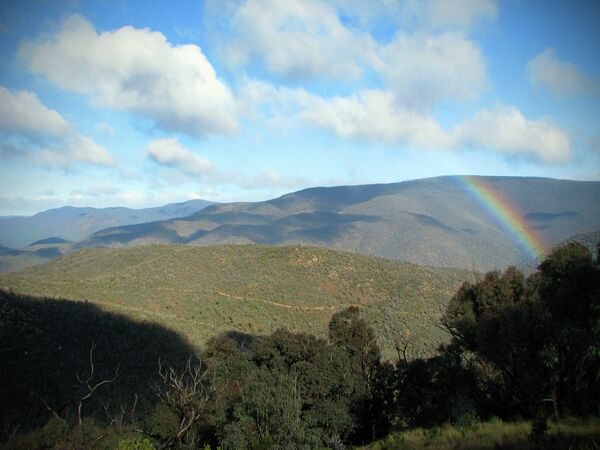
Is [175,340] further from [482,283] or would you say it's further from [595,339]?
[595,339]

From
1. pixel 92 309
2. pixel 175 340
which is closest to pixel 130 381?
pixel 175 340

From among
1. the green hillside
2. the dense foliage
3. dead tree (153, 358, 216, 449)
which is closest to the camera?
dead tree (153, 358, 216, 449)

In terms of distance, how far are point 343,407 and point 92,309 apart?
123ft

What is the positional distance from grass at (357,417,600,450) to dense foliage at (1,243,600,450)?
124mm

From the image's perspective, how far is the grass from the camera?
1070cm

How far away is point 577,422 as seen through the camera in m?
12.7

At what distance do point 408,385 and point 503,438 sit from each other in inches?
492

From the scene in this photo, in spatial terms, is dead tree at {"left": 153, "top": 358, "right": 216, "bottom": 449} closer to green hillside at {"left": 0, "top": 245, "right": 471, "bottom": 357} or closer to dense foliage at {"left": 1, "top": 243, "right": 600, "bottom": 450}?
dense foliage at {"left": 1, "top": 243, "right": 600, "bottom": 450}

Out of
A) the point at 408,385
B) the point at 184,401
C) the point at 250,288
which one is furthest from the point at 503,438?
the point at 250,288

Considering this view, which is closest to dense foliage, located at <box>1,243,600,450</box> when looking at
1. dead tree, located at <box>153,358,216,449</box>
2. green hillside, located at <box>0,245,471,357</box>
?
dead tree, located at <box>153,358,216,449</box>

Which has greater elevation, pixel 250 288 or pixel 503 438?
pixel 503 438

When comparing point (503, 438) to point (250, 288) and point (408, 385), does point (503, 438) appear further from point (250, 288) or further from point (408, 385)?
point (250, 288)

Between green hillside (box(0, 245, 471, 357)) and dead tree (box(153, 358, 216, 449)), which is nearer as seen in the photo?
dead tree (box(153, 358, 216, 449))

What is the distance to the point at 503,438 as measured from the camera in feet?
42.3
